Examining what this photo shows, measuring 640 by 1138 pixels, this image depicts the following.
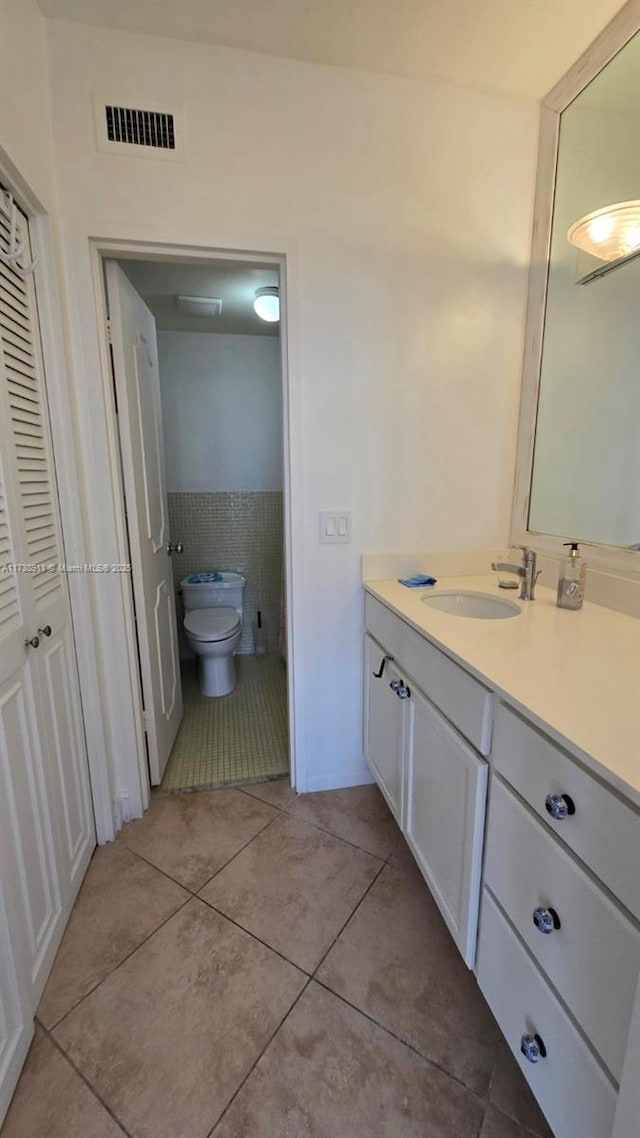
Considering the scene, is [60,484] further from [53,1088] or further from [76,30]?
[53,1088]

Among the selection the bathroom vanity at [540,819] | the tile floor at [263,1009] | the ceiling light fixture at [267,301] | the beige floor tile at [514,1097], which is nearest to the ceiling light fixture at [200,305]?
the ceiling light fixture at [267,301]

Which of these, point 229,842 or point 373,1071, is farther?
point 229,842

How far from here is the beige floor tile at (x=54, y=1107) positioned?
907 millimetres

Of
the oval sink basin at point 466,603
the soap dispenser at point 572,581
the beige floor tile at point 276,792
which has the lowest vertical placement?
the beige floor tile at point 276,792

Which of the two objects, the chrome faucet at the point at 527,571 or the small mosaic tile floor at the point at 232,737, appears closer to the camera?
the chrome faucet at the point at 527,571

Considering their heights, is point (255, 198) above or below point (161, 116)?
below

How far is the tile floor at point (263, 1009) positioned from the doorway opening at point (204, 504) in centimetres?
50

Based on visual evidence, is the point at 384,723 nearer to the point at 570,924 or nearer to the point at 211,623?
the point at 570,924

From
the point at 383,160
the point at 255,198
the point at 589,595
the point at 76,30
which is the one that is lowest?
the point at 589,595

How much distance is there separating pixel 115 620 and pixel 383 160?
5.80 feet

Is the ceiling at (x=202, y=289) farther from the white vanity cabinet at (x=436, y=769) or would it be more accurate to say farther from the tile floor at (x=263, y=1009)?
the tile floor at (x=263, y=1009)

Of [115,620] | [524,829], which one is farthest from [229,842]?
[524,829]

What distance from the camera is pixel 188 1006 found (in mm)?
1129

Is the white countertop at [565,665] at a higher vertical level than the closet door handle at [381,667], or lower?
higher
